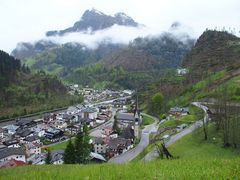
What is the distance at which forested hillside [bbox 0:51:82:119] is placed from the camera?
114 meters

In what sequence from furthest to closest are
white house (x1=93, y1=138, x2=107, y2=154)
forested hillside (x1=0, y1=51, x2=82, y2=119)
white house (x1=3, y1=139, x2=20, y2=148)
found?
forested hillside (x1=0, y1=51, x2=82, y2=119), white house (x1=3, y1=139, x2=20, y2=148), white house (x1=93, y1=138, x2=107, y2=154)

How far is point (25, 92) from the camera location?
12425 cm

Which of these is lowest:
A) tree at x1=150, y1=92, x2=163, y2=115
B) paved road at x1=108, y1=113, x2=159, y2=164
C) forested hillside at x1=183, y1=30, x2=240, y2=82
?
paved road at x1=108, y1=113, x2=159, y2=164

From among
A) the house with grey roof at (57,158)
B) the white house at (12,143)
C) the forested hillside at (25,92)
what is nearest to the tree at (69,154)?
the house with grey roof at (57,158)

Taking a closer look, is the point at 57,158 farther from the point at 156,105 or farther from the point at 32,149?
the point at 156,105

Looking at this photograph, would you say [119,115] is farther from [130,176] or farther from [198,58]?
[130,176]

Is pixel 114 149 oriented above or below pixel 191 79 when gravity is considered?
below

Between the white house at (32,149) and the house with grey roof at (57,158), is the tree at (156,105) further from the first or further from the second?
the house with grey roof at (57,158)

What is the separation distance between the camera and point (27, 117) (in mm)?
111312

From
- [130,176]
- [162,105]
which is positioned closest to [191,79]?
[162,105]

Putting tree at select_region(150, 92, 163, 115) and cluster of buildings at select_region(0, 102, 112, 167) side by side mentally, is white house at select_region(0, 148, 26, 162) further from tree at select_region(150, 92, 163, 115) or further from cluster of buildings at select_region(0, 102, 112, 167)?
tree at select_region(150, 92, 163, 115)

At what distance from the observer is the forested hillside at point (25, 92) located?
375ft

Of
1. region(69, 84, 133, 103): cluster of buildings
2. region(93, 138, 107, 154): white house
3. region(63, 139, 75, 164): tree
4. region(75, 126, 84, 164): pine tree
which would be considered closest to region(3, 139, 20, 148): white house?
region(93, 138, 107, 154): white house

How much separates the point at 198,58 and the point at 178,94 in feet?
162
